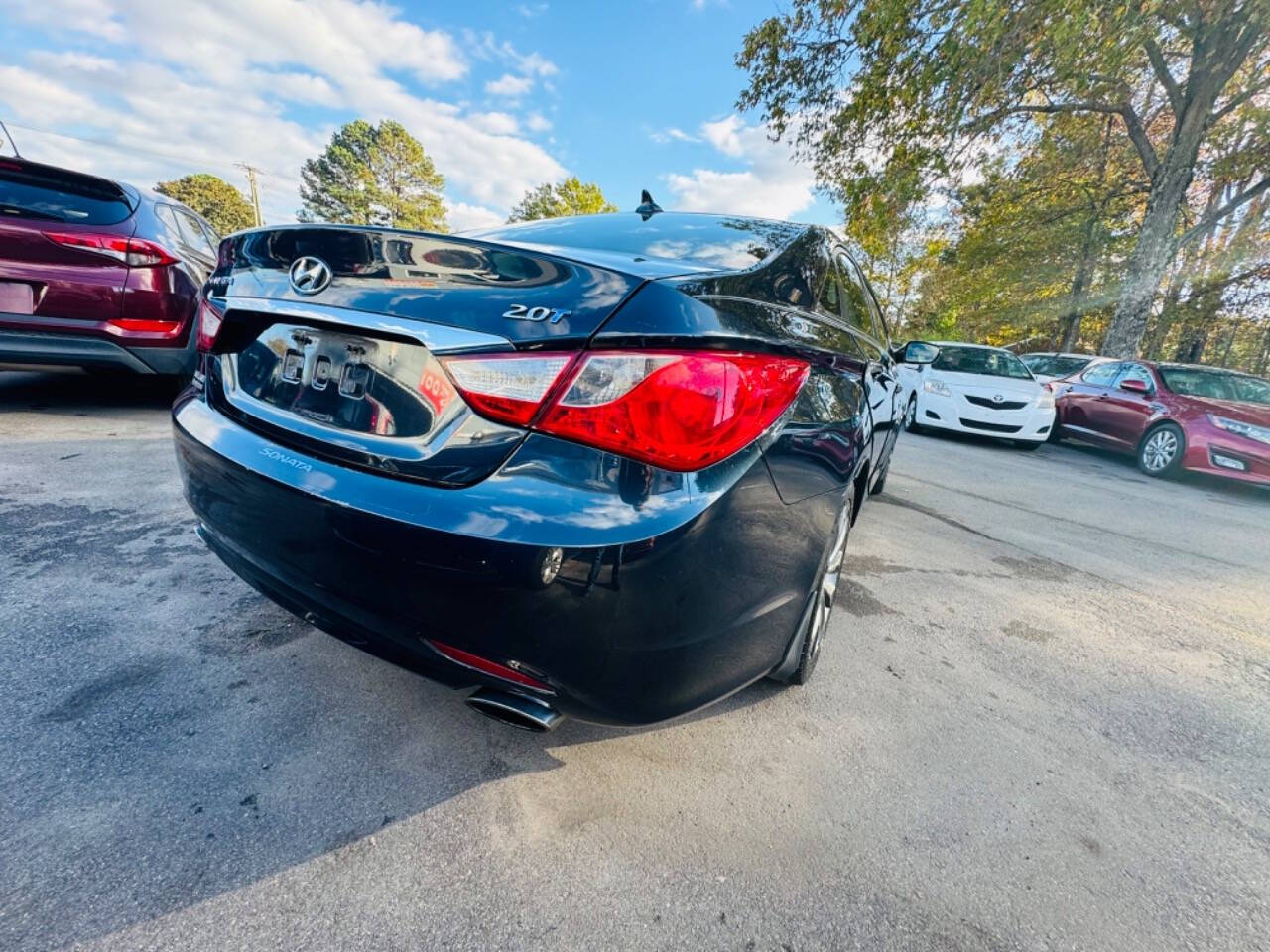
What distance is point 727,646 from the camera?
3.96 feet

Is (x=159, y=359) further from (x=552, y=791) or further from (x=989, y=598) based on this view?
(x=989, y=598)

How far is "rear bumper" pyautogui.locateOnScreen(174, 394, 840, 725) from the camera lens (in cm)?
100

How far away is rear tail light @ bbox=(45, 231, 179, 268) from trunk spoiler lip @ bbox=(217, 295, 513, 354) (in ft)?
10.3

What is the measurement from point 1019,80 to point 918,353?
27.0 feet

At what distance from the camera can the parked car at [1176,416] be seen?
6.19 m

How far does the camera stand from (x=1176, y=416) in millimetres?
6824

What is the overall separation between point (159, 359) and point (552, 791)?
3.99 metres

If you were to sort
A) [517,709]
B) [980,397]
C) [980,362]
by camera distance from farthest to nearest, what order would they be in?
1. [980,362]
2. [980,397]
3. [517,709]

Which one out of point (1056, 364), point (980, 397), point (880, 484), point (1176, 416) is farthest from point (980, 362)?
point (880, 484)

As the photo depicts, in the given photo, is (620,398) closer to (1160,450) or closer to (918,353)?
(918,353)

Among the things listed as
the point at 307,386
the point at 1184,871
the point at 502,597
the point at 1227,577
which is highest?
the point at 307,386

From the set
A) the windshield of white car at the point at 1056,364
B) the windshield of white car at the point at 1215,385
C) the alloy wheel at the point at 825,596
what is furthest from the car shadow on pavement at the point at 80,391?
the windshield of white car at the point at 1056,364

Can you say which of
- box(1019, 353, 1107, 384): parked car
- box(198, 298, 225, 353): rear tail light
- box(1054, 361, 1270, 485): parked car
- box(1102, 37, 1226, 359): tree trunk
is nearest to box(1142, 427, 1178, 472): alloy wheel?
box(1054, 361, 1270, 485): parked car

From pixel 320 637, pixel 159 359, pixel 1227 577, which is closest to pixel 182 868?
pixel 320 637
